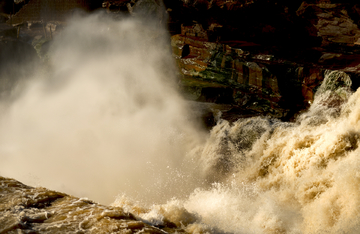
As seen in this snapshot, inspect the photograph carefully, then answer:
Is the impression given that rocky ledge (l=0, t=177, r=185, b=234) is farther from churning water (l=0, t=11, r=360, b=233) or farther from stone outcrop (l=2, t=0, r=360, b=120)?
stone outcrop (l=2, t=0, r=360, b=120)

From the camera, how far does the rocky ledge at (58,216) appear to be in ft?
9.96

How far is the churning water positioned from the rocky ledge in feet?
1.95

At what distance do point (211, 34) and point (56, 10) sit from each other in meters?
8.54

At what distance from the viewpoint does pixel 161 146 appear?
24.9ft

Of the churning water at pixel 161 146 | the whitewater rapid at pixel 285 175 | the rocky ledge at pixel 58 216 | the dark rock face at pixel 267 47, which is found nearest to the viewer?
the rocky ledge at pixel 58 216

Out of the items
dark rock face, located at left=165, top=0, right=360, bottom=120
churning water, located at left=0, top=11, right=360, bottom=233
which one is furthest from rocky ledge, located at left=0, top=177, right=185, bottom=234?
dark rock face, located at left=165, top=0, right=360, bottom=120

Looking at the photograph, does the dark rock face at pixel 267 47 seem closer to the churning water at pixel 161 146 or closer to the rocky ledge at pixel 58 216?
the churning water at pixel 161 146

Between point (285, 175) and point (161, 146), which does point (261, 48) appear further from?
point (161, 146)

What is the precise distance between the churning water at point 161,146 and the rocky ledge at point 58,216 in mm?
594

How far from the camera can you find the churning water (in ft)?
13.6

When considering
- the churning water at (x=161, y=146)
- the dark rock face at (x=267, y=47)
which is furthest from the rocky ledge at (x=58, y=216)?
the dark rock face at (x=267, y=47)

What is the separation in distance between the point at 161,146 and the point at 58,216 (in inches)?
175

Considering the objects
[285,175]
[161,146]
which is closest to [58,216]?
[285,175]

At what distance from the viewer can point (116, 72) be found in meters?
9.75
